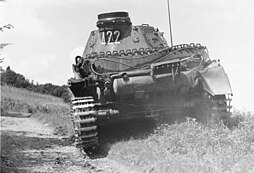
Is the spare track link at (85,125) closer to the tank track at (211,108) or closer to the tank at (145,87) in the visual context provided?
the tank at (145,87)

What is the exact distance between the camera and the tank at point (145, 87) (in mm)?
9547

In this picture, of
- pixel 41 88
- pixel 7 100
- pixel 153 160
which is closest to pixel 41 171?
pixel 153 160

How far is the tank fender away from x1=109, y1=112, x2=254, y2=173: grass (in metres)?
0.92

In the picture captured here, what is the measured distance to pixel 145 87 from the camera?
958 cm

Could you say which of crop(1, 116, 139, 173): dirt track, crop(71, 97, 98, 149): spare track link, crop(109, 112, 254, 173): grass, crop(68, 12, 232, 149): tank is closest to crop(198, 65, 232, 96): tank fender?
crop(68, 12, 232, 149): tank

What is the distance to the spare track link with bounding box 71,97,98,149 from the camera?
9141 millimetres

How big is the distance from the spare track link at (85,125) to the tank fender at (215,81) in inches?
96.1

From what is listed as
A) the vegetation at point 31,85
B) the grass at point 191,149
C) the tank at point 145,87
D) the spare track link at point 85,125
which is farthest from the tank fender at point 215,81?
the vegetation at point 31,85

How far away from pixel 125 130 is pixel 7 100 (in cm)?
2222

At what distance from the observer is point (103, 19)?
38.9 feet

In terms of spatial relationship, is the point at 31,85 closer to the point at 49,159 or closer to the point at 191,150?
the point at 49,159

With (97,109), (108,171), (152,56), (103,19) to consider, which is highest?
(103,19)

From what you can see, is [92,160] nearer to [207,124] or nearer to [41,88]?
[207,124]

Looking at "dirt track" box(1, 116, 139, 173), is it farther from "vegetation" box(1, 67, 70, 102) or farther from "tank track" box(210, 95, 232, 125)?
"vegetation" box(1, 67, 70, 102)
